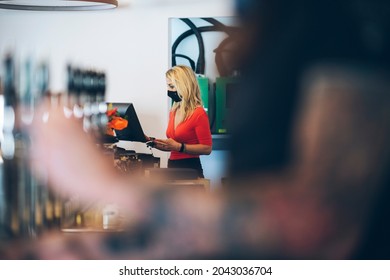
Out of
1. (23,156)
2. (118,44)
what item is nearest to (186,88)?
(118,44)

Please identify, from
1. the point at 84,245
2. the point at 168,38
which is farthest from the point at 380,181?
the point at 168,38

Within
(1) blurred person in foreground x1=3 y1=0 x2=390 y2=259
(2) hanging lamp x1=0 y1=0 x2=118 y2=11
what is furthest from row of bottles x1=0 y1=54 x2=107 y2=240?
(2) hanging lamp x1=0 y1=0 x2=118 y2=11

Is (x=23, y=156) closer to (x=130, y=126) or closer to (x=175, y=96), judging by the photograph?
(x=130, y=126)

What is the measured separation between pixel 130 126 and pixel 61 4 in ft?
1.15

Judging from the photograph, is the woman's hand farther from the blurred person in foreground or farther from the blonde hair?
the blurred person in foreground

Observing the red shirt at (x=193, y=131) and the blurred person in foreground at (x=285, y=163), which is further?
the red shirt at (x=193, y=131)

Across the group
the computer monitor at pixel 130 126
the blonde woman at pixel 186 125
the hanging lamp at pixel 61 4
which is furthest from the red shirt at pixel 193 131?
the hanging lamp at pixel 61 4

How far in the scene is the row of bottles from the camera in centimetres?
120

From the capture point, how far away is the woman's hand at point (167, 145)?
70.9 inches

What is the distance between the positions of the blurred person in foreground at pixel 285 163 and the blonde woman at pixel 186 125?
1.19ft

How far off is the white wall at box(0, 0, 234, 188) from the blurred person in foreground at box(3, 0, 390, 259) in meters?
0.29

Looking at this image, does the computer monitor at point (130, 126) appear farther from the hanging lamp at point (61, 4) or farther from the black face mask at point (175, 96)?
the hanging lamp at point (61, 4)

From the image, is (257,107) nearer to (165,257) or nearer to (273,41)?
(273,41)

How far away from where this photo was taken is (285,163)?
0.90 metres
